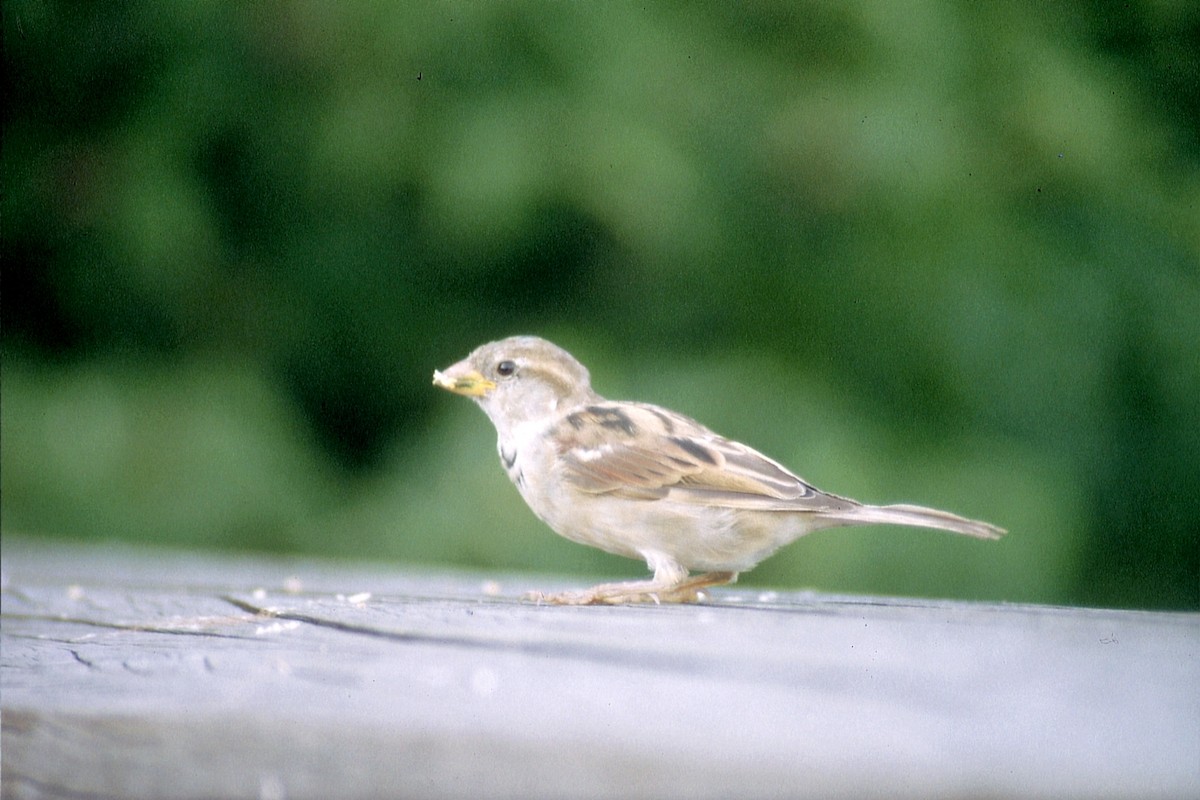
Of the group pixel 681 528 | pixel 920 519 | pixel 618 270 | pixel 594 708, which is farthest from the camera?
pixel 618 270

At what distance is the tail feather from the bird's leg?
0.64 feet

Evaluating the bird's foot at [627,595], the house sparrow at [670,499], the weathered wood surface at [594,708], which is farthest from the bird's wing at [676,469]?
the weathered wood surface at [594,708]

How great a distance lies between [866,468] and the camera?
A: 2.48m

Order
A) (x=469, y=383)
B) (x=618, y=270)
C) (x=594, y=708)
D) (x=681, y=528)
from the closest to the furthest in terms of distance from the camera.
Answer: (x=594, y=708) < (x=681, y=528) < (x=469, y=383) < (x=618, y=270)

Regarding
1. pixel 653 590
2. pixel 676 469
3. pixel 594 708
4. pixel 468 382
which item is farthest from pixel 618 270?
pixel 594 708

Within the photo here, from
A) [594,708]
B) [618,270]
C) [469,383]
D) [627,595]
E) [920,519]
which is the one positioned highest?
[618,270]

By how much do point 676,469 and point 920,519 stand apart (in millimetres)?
296

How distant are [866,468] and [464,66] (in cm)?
113

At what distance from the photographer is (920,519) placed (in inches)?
57.0

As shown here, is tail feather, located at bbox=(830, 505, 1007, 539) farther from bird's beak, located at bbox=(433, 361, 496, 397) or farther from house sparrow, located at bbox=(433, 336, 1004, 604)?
bird's beak, located at bbox=(433, 361, 496, 397)

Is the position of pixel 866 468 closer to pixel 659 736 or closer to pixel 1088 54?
pixel 1088 54

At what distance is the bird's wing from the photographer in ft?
5.14

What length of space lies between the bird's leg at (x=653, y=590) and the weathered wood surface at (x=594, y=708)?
26cm

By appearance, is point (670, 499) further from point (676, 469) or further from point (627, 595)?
→ point (627, 595)
